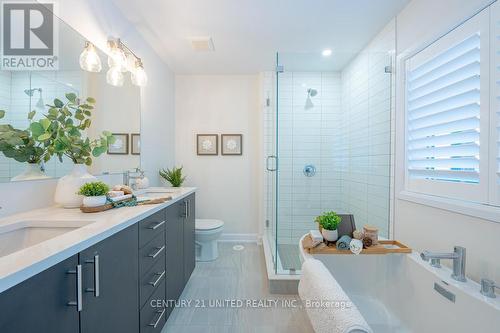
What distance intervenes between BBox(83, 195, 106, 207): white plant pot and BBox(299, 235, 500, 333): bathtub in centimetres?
121

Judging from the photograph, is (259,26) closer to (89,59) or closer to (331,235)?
(89,59)

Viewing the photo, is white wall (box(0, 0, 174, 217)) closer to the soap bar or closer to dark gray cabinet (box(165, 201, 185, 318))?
the soap bar

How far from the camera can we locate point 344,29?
212 centimetres

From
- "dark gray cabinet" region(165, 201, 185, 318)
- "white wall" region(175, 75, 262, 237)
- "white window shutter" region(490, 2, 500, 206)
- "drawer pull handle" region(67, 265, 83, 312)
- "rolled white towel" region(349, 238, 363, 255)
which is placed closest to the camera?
"drawer pull handle" region(67, 265, 83, 312)

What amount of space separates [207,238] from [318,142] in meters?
1.66

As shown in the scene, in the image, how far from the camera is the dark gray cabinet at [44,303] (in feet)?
1.80

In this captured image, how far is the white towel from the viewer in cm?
77

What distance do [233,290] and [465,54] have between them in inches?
90.2

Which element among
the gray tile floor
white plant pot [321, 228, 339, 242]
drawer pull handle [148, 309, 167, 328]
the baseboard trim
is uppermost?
white plant pot [321, 228, 339, 242]

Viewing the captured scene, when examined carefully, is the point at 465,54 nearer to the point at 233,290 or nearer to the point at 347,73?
the point at 347,73

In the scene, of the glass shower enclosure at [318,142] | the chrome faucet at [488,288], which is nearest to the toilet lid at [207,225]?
the glass shower enclosure at [318,142]

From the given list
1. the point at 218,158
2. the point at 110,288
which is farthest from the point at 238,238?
the point at 110,288

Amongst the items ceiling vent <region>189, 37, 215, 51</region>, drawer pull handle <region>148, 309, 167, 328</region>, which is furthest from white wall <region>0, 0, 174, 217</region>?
drawer pull handle <region>148, 309, 167, 328</region>

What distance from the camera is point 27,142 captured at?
111 centimetres
